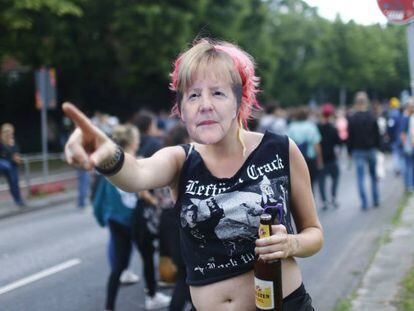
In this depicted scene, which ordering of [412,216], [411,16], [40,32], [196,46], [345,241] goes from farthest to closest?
[40,32] < [412,216] < [345,241] < [411,16] < [196,46]

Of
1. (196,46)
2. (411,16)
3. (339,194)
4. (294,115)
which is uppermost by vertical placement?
(411,16)

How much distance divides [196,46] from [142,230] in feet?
10.7

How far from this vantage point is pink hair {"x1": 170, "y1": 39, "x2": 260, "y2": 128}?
2.25 metres

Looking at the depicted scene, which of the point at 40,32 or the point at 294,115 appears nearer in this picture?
the point at 294,115

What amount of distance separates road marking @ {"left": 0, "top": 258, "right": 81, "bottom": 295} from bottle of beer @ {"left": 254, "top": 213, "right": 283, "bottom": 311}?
13.2ft

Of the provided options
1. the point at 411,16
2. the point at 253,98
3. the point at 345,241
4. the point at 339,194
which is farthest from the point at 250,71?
the point at 339,194

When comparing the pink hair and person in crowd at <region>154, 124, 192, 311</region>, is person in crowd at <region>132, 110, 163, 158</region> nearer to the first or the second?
person in crowd at <region>154, 124, 192, 311</region>

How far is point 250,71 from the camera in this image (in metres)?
2.30

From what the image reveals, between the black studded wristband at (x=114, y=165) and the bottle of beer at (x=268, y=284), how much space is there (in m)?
0.57

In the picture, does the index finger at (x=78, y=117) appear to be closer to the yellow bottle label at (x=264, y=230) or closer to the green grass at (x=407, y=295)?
the yellow bottle label at (x=264, y=230)

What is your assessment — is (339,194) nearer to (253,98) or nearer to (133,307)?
(133,307)

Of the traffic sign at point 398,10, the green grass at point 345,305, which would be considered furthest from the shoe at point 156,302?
the traffic sign at point 398,10

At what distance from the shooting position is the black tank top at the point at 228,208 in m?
2.18

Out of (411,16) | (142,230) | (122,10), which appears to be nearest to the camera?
(411,16)
